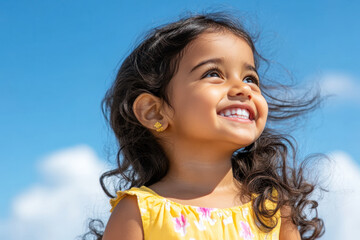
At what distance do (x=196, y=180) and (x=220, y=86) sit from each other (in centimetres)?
57

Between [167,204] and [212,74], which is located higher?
[212,74]

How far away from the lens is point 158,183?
322 centimetres

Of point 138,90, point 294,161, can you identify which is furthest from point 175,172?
point 294,161

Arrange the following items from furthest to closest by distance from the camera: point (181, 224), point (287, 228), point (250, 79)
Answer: point (250, 79) < point (287, 228) < point (181, 224)

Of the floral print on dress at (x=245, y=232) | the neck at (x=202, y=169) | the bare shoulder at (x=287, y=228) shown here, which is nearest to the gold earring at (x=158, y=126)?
the neck at (x=202, y=169)

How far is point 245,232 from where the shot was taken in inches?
117

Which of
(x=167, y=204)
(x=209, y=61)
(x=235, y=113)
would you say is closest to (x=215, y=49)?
(x=209, y=61)

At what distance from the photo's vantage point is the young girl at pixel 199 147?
116 inches

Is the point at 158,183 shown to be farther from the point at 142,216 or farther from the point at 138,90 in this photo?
the point at 138,90

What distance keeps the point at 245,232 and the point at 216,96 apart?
30.4 inches

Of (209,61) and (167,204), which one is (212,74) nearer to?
(209,61)

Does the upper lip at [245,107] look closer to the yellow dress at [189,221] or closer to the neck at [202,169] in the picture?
the neck at [202,169]

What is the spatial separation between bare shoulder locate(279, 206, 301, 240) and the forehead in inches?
36.6

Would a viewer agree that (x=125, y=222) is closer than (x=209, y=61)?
Yes
